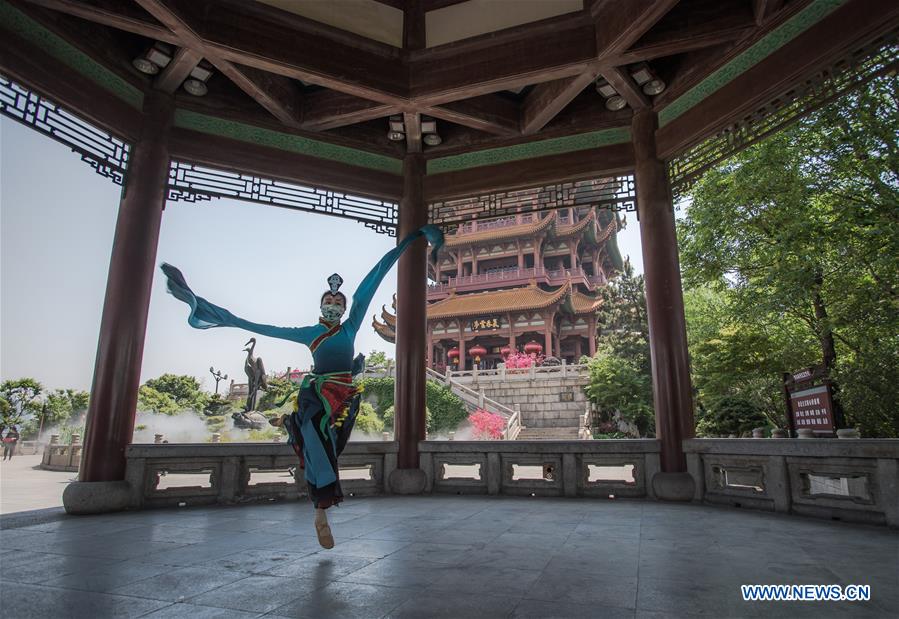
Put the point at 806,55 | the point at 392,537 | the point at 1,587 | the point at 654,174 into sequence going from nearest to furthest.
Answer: the point at 1,587
the point at 392,537
the point at 806,55
the point at 654,174

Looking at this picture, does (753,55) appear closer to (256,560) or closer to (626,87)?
(626,87)

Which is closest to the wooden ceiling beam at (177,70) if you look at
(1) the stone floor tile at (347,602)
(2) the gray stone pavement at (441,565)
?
(2) the gray stone pavement at (441,565)

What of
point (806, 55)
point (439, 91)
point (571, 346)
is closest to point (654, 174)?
point (806, 55)

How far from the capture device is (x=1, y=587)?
8.11 feet

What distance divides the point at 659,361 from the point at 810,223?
170 inches

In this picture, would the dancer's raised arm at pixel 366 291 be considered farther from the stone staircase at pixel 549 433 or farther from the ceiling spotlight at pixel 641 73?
the stone staircase at pixel 549 433

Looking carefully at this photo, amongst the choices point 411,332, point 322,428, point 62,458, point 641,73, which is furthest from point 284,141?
point 62,458

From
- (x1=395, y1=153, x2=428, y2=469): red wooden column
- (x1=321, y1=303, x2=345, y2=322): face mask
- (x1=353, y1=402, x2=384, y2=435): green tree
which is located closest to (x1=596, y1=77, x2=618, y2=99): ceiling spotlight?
(x1=395, y1=153, x2=428, y2=469): red wooden column

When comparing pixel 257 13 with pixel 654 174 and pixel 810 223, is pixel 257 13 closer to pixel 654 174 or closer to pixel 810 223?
pixel 654 174

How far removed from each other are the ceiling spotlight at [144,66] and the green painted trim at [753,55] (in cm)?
567

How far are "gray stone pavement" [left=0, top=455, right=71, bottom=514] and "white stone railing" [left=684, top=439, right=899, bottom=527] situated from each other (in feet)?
21.7

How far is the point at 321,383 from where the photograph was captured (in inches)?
145

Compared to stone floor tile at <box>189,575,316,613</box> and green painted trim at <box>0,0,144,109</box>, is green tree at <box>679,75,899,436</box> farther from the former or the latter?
green painted trim at <box>0,0,144,109</box>

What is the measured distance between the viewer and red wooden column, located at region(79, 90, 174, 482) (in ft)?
16.8
